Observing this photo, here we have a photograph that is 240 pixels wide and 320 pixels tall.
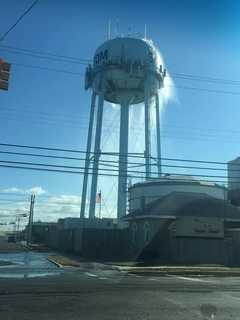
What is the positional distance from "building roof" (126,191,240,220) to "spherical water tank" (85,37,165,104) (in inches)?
955

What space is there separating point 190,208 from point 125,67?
28.5 m

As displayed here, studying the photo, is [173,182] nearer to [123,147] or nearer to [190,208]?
[123,147]

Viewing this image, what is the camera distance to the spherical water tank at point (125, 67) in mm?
72062

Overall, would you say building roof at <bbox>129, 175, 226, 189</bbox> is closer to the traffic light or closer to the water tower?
the water tower

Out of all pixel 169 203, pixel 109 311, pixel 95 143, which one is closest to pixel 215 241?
pixel 169 203

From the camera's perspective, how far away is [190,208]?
161 feet

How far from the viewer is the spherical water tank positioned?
7206 centimetres

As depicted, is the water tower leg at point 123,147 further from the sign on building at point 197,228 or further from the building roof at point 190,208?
the sign on building at point 197,228

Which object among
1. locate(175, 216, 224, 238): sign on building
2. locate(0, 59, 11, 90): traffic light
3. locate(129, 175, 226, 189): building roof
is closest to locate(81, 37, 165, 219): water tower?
locate(129, 175, 226, 189): building roof

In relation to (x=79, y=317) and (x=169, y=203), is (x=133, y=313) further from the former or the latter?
(x=169, y=203)

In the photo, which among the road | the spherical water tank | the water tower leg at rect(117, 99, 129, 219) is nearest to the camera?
the road

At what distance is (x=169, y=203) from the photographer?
50188 mm

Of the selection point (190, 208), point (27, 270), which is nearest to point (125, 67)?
point (190, 208)

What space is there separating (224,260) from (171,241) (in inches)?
182
